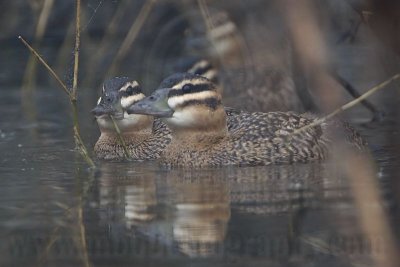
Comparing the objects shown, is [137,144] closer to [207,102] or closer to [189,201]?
Result: [207,102]

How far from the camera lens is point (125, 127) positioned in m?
12.8

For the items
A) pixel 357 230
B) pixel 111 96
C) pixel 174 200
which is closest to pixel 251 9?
pixel 111 96

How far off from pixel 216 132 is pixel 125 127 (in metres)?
1.75

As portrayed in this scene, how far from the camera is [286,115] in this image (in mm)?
11320

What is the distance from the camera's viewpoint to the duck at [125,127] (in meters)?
A: 12.2

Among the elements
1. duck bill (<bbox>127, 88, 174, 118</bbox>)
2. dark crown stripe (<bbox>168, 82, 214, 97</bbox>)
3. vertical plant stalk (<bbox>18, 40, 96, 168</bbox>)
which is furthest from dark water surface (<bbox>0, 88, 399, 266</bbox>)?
dark crown stripe (<bbox>168, 82, 214, 97</bbox>)

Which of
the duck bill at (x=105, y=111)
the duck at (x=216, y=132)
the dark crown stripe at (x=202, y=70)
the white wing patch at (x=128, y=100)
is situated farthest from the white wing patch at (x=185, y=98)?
the dark crown stripe at (x=202, y=70)

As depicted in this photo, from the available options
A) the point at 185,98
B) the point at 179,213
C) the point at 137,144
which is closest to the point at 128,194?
the point at 179,213

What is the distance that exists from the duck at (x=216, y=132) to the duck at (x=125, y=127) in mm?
Answer: 920

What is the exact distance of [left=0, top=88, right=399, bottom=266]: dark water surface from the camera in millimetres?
7059

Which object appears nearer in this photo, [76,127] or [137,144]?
[76,127]

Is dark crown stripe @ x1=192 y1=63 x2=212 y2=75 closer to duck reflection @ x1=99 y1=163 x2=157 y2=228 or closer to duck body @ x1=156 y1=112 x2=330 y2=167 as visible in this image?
duck body @ x1=156 y1=112 x2=330 y2=167

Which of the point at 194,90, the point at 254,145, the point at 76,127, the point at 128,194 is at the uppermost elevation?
the point at 194,90

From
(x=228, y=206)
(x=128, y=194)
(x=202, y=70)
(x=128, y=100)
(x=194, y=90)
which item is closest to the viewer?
(x=228, y=206)
